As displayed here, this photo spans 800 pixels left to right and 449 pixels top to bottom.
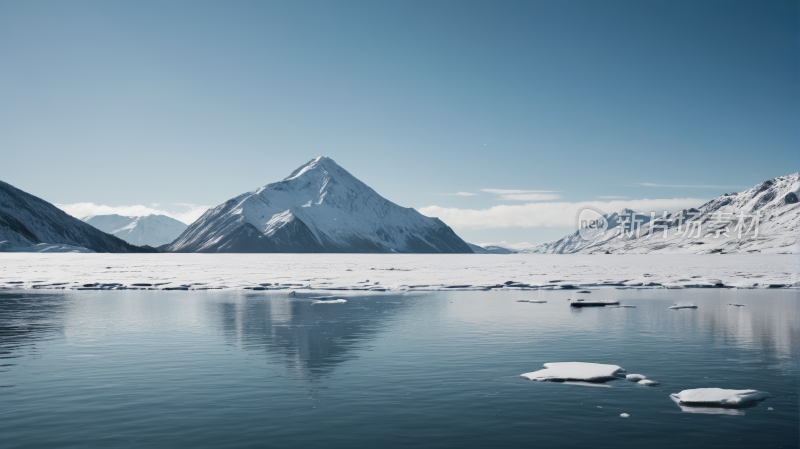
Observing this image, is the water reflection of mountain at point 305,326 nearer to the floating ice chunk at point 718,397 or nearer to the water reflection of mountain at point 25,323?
the water reflection of mountain at point 25,323

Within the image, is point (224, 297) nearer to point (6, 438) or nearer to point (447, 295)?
point (447, 295)

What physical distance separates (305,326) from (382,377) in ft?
46.5

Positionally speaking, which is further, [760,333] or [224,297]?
[224,297]

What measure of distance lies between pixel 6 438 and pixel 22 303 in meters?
41.2

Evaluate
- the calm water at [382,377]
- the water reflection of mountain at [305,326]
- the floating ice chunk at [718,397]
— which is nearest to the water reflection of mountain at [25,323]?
the calm water at [382,377]

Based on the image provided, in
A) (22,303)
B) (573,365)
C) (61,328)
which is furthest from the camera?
(22,303)

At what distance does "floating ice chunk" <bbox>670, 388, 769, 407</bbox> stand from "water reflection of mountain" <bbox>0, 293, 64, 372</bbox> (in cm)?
2383

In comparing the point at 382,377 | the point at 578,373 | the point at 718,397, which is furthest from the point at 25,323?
the point at 718,397

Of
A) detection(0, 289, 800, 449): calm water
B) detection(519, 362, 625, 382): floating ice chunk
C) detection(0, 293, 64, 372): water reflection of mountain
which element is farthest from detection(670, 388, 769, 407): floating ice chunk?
detection(0, 293, 64, 372): water reflection of mountain

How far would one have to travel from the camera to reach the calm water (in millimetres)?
14289

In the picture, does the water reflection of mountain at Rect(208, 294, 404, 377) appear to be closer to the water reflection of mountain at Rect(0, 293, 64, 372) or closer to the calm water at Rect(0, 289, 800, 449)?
the calm water at Rect(0, 289, 800, 449)

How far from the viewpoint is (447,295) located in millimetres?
57219

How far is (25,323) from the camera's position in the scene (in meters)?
35.2

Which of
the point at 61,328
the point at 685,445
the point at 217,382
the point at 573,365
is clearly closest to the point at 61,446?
the point at 217,382
